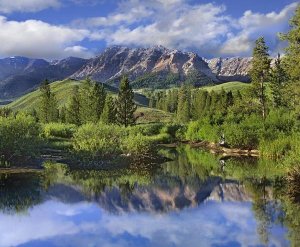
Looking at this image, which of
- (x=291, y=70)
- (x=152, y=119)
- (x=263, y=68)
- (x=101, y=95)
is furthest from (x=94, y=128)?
(x=152, y=119)

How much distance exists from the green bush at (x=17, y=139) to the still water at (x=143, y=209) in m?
2.14

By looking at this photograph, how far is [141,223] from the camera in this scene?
20.2 metres

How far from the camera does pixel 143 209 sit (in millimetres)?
23219

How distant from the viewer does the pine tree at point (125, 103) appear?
3359 inches

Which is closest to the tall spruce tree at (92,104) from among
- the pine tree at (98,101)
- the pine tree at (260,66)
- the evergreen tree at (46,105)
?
the pine tree at (98,101)

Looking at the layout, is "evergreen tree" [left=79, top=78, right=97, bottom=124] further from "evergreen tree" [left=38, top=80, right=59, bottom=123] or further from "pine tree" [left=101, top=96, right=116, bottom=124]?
"evergreen tree" [left=38, top=80, right=59, bottom=123]

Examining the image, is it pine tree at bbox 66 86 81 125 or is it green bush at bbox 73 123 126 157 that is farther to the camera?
pine tree at bbox 66 86 81 125

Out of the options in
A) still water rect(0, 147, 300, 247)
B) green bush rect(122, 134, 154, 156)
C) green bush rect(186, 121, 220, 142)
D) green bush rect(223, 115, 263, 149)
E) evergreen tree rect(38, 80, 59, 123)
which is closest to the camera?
still water rect(0, 147, 300, 247)

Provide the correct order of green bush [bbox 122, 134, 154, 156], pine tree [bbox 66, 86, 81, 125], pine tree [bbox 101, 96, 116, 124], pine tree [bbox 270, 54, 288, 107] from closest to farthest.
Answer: green bush [bbox 122, 134, 154, 156] < pine tree [bbox 101, 96, 116, 124] < pine tree [bbox 270, 54, 288, 107] < pine tree [bbox 66, 86, 81, 125]

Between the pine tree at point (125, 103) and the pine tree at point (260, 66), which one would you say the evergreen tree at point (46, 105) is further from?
the pine tree at point (260, 66)

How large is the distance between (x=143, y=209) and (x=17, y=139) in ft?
46.5

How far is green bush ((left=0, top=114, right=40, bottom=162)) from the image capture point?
3328cm

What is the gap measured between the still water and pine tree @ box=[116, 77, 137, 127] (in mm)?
49236

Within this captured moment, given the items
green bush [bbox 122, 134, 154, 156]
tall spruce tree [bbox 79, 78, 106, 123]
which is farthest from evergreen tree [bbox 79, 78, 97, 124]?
green bush [bbox 122, 134, 154, 156]
